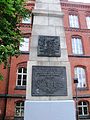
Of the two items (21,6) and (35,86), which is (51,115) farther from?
(21,6)

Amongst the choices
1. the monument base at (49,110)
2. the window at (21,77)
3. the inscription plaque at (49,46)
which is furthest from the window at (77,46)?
the monument base at (49,110)

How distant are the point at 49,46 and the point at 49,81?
4.62ft

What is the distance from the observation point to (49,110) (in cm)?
592

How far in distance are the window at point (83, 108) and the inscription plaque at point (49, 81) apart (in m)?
12.9

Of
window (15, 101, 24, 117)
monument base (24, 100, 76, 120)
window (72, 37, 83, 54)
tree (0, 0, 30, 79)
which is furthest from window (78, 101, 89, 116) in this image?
monument base (24, 100, 76, 120)

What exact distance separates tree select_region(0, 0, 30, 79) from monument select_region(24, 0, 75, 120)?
7.09ft

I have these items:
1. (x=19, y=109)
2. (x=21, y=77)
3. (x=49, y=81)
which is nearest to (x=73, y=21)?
(x=21, y=77)

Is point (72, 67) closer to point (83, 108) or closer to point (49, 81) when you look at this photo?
point (83, 108)

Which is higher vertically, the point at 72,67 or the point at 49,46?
the point at 72,67

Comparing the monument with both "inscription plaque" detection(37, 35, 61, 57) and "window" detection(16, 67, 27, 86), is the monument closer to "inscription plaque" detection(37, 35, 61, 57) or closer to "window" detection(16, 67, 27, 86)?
"inscription plaque" detection(37, 35, 61, 57)

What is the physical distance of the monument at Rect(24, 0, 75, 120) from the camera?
5.91 meters

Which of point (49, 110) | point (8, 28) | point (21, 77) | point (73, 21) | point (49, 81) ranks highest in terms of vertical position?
point (73, 21)

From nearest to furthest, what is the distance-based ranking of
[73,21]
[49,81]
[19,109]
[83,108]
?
[49,81] < [19,109] < [83,108] < [73,21]

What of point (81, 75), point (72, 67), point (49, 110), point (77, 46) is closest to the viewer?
point (49, 110)
